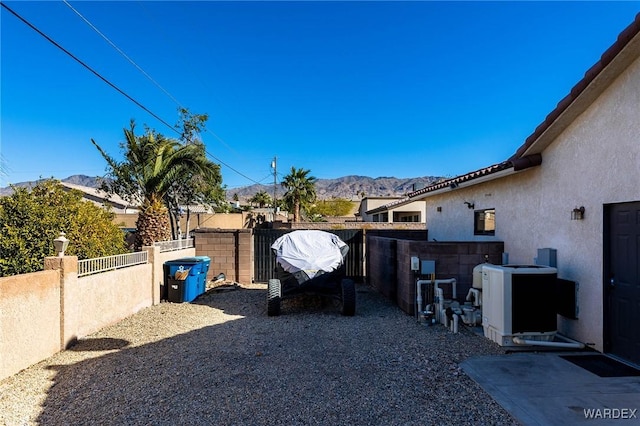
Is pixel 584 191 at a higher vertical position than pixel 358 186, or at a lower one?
lower

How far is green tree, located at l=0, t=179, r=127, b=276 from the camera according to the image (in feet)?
21.7

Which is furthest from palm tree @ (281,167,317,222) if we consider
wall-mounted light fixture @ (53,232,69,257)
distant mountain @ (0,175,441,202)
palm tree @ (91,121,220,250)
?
distant mountain @ (0,175,441,202)

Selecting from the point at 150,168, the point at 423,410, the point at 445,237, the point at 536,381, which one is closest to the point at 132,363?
the point at 423,410

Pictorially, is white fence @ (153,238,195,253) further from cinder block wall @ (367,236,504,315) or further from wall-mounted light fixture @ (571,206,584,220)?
wall-mounted light fixture @ (571,206,584,220)

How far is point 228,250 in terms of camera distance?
1305cm

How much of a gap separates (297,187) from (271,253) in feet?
60.0

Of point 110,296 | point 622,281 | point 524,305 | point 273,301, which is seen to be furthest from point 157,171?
point 622,281

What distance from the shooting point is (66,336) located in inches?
235

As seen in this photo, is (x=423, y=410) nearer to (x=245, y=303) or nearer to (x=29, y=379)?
(x=29, y=379)

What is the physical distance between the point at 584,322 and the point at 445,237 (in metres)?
6.05

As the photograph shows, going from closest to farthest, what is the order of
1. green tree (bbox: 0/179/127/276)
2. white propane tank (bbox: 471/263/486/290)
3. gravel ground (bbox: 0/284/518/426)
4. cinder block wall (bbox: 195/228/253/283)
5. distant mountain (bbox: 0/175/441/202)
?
1. gravel ground (bbox: 0/284/518/426)
2. green tree (bbox: 0/179/127/276)
3. white propane tank (bbox: 471/263/486/290)
4. cinder block wall (bbox: 195/228/253/283)
5. distant mountain (bbox: 0/175/441/202)

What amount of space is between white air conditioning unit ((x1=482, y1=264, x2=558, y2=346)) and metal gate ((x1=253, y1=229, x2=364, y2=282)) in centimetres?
768

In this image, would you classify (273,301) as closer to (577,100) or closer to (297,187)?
(577,100)

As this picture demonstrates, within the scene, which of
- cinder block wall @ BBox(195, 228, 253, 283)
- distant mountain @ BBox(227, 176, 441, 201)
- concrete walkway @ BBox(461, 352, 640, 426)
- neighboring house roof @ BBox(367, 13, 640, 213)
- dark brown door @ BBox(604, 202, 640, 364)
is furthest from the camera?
distant mountain @ BBox(227, 176, 441, 201)
